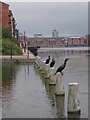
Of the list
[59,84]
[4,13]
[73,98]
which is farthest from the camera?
[4,13]

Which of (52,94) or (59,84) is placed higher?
(59,84)

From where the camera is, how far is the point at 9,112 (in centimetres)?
1191

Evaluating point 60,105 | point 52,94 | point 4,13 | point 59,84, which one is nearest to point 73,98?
point 60,105

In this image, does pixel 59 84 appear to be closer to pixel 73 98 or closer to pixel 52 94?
pixel 52 94

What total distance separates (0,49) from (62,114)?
49.7 metres

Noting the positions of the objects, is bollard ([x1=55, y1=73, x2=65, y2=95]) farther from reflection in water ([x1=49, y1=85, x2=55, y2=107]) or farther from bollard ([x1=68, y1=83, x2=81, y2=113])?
bollard ([x1=68, y1=83, x2=81, y2=113])

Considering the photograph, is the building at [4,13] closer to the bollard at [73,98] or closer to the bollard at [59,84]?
the bollard at [59,84]

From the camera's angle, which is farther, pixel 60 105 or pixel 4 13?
pixel 4 13

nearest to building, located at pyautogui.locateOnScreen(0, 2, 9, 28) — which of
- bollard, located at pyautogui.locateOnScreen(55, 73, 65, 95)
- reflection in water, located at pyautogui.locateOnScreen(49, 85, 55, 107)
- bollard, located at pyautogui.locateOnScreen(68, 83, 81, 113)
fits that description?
reflection in water, located at pyautogui.locateOnScreen(49, 85, 55, 107)

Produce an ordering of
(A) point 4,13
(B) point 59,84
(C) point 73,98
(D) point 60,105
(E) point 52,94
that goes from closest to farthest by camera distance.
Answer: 1. (C) point 73,98
2. (D) point 60,105
3. (B) point 59,84
4. (E) point 52,94
5. (A) point 4,13

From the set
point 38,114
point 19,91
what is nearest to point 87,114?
point 38,114

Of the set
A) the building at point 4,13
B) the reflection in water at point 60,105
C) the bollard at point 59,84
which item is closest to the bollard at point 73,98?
the reflection in water at point 60,105

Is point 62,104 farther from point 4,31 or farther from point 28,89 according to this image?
point 4,31

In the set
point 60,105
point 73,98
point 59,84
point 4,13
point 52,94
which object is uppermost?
point 4,13
